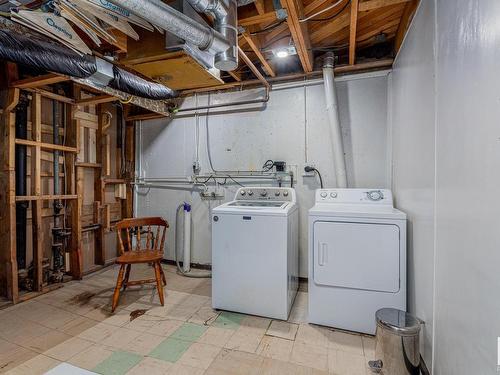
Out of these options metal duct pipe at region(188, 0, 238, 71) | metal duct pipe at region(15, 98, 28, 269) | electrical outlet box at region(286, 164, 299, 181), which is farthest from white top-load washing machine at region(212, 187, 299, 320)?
metal duct pipe at region(15, 98, 28, 269)

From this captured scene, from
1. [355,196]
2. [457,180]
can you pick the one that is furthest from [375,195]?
[457,180]

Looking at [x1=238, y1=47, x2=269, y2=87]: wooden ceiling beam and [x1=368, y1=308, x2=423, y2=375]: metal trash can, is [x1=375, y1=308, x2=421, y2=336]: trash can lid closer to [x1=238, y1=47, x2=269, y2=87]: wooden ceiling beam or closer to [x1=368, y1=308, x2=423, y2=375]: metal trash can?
[x1=368, y1=308, x2=423, y2=375]: metal trash can

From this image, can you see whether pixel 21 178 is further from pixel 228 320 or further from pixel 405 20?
pixel 405 20

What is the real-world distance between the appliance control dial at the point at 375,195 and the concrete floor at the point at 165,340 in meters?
1.15

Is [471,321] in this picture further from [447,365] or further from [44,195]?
[44,195]

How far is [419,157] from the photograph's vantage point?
1701 millimetres

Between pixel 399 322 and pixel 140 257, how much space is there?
2.16m

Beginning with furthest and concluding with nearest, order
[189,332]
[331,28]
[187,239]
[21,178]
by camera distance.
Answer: [187,239], [21,178], [331,28], [189,332]

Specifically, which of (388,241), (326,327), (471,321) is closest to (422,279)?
(388,241)

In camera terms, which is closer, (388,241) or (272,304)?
(388,241)

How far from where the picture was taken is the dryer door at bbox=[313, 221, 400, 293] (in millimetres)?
1902

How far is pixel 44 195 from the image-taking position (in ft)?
→ 9.11

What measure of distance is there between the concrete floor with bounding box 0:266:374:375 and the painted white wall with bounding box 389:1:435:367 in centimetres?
58

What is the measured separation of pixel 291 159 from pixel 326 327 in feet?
5.82
